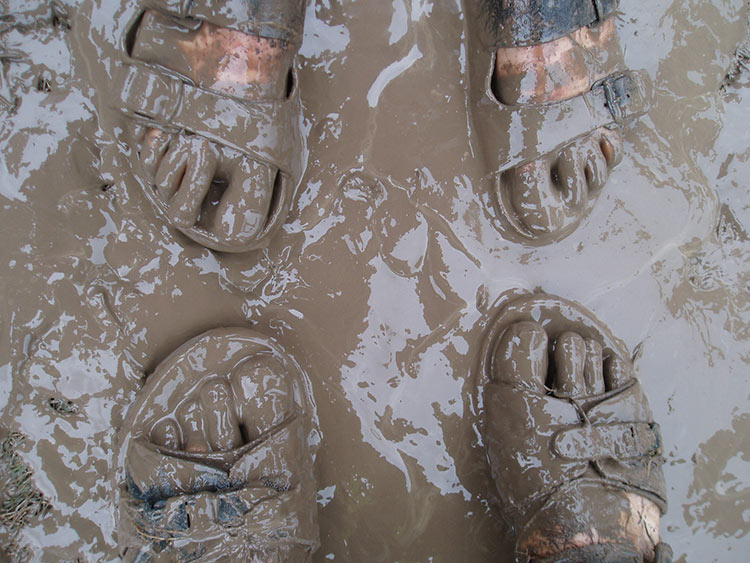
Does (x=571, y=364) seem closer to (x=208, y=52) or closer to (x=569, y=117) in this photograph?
(x=569, y=117)

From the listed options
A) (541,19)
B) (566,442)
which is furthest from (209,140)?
(566,442)

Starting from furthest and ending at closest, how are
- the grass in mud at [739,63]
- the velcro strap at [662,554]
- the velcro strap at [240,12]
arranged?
the grass in mud at [739,63], the velcro strap at [662,554], the velcro strap at [240,12]

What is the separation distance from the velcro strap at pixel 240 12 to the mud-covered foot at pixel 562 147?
71 cm

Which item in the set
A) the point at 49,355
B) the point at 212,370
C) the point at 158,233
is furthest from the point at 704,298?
the point at 49,355

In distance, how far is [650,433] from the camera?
1.86m

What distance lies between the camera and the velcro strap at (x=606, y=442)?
5.84 ft

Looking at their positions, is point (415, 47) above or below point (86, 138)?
above

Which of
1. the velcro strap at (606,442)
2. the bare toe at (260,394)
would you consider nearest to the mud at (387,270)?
the bare toe at (260,394)

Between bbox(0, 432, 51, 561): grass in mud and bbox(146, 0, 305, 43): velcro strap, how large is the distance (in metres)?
1.42

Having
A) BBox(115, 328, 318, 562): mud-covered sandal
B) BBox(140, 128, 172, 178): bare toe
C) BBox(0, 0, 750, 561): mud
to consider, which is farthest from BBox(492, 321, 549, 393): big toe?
BBox(140, 128, 172, 178): bare toe

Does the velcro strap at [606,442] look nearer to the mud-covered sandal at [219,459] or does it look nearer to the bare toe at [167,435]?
the mud-covered sandal at [219,459]

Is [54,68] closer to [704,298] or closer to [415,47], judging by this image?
[415,47]

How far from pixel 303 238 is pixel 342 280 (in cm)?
19

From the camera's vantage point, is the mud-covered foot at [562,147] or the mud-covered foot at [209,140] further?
the mud-covered foot at [562,147]
